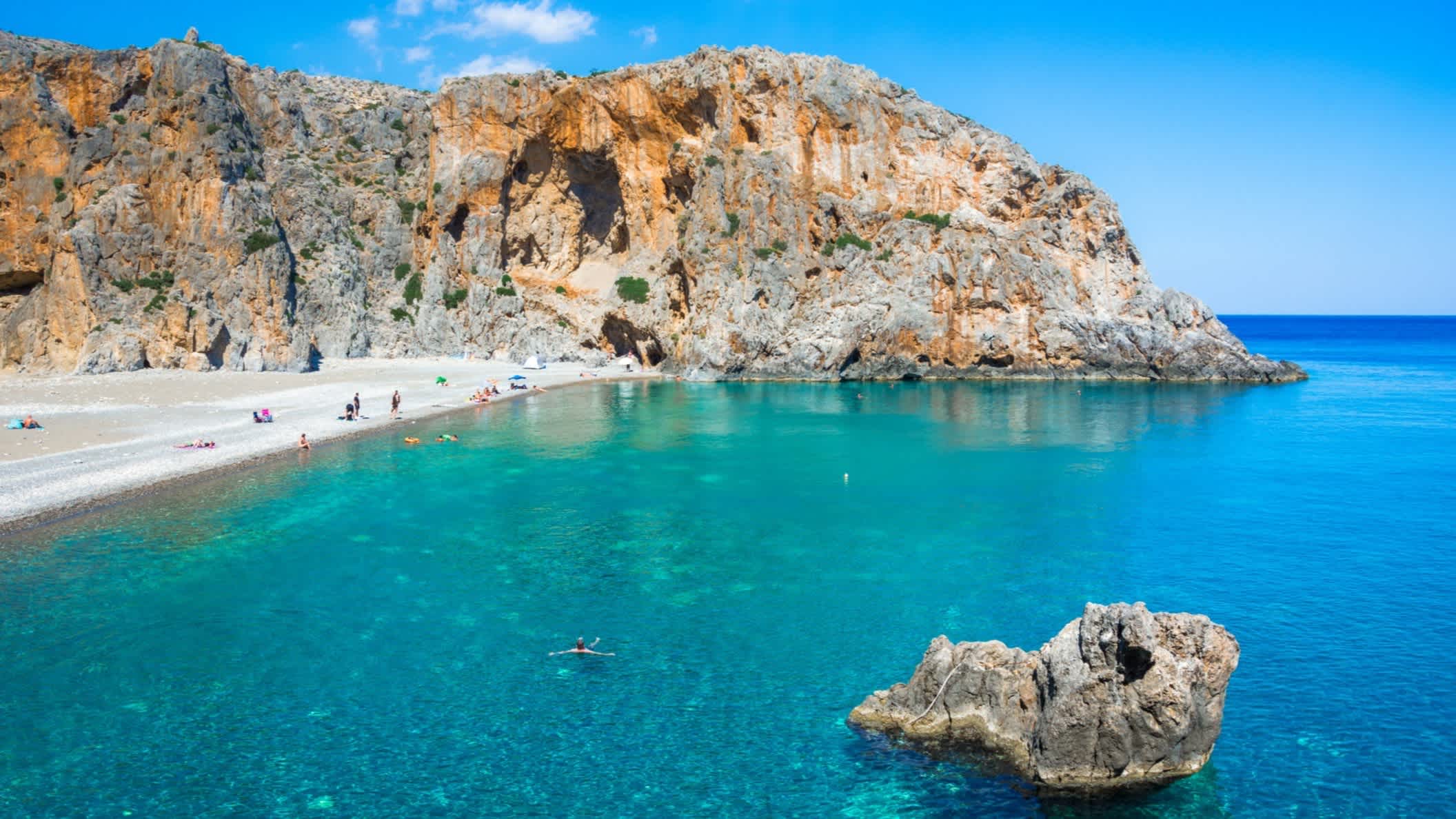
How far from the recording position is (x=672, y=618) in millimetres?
18828

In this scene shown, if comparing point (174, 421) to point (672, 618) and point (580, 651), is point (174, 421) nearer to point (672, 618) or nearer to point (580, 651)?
point (672, 618)

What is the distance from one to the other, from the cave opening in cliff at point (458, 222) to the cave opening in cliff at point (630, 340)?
12.5 meters

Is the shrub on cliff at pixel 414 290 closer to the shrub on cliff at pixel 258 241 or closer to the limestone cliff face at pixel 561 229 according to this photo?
the limestone cliff face at pixel 561 229

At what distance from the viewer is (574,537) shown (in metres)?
24.8

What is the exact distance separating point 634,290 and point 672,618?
52807 mm

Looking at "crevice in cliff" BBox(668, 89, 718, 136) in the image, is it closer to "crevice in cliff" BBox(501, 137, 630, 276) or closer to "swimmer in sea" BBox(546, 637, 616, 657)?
"crevice in cliff" BBox(501, 137, 630, 276)

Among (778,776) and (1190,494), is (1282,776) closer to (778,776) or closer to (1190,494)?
(778,776)

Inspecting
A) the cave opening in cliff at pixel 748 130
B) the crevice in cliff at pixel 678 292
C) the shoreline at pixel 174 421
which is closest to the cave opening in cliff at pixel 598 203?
the crevice in cliff at pixel 678 292

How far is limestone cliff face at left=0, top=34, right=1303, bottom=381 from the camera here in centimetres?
5647

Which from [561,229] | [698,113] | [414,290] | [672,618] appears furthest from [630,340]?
[672,618]

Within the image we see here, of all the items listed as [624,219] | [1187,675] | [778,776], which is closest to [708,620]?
[778,776]

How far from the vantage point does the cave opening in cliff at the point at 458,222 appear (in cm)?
7031

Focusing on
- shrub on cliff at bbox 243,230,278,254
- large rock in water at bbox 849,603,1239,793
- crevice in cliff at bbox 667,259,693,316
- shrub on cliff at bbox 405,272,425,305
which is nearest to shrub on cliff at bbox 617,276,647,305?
crevice in cliff at bbox 667,259,693,316

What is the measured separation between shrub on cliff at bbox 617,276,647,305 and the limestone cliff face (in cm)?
62
